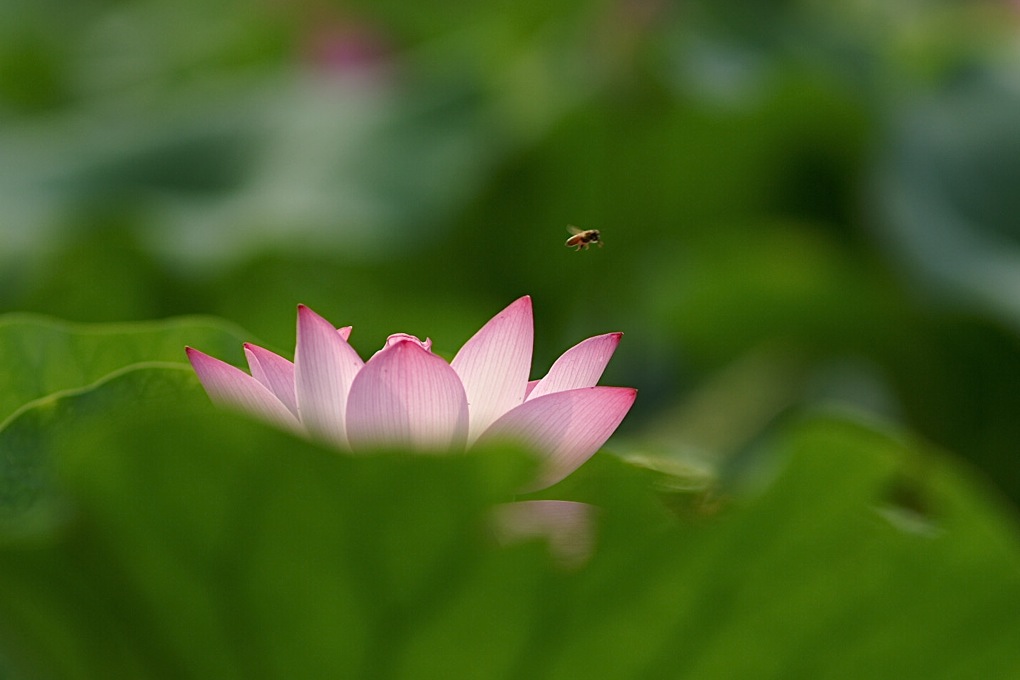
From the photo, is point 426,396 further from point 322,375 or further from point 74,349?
point 74,349

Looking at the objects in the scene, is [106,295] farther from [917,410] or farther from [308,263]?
→ [917,410]

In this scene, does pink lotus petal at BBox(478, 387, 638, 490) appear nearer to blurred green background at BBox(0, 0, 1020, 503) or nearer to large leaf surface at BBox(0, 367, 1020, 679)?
large leaf surface at BBox(0, 367, 1020, 679)

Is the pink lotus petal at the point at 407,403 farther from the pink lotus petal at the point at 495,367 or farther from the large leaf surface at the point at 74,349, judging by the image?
the large leaf surface at the point at 74,349

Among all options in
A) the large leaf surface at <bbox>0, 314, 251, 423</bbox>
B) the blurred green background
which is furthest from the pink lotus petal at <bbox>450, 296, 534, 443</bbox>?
the blurred green background

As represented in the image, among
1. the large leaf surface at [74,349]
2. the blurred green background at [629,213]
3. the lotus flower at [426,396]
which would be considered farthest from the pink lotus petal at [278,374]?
the blurred green background at [629,213]

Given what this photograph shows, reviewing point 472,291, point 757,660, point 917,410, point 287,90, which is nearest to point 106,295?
point 472,291

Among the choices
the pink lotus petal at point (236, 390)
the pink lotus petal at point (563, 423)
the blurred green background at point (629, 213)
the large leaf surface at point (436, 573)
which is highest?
→ the blurred green background at point (629, 213)

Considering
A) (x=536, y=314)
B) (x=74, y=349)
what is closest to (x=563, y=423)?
(x=74, y=349)
